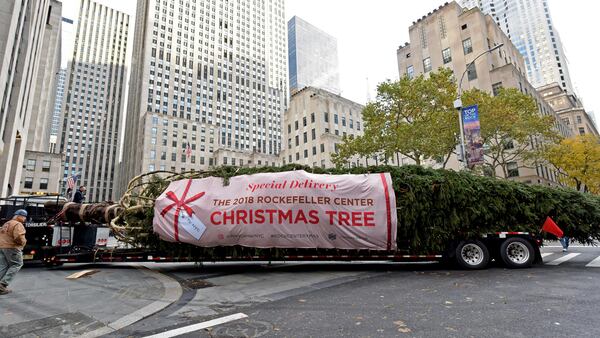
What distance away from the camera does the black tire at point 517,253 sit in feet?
29.5

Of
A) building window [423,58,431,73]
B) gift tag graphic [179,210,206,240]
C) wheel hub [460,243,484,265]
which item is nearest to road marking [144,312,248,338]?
gift tag graphic [179,210,206,240]

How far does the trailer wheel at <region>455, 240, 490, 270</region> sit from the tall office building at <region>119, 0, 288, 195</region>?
295 ft

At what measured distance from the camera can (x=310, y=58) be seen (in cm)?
18762

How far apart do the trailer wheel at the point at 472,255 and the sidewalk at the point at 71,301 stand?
26.8ft

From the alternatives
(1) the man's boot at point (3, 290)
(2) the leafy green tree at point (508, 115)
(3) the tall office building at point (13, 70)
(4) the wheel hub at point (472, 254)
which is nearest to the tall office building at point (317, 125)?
(2) the leafy green tree at point (508, 115)

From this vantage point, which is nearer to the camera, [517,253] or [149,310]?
[149,310]

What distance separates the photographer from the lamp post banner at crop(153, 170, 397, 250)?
8891 mm

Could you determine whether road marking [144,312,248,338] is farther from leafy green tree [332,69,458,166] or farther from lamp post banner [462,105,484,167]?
leafy green tree [332,69,458,166]

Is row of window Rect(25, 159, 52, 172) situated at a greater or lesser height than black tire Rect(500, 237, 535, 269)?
greater

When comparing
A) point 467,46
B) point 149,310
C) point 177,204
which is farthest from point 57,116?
point 149,310

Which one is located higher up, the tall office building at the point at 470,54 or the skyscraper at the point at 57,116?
A: the skyscraper at the point at 57,116

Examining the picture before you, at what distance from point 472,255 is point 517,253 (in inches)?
52.2

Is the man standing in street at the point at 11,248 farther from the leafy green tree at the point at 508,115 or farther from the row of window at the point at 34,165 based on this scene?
the row of window at the point at 34,165

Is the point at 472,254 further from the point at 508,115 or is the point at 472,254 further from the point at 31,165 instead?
the point at 31,165
